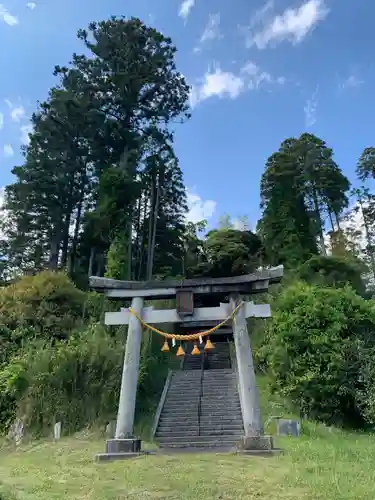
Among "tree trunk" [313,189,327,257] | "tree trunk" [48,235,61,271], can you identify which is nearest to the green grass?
"tree trunk" [48,235,61,271]

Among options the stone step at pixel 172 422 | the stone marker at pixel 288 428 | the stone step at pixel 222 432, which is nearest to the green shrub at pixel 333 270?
the stone step at pixel 172 422

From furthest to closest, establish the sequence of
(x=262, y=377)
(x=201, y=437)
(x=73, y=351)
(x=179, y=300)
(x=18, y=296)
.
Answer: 1. (x=18, y=296)
2. (x=262, y=377)
3. (x=73, y=351)
4. (x=201, y=437)
5. (x=179, y=300)

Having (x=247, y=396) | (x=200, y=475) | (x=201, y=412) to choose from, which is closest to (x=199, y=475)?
(x=200, y=475)

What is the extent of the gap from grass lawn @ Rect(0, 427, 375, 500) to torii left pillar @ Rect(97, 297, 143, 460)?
20.8 inches

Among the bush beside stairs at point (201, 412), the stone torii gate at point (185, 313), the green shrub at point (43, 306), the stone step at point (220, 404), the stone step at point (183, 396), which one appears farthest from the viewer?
the green shrub at point (43, 306)

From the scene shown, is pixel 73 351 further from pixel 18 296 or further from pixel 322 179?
pixel 322 179

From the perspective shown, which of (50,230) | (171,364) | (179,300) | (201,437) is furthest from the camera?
(50,230)

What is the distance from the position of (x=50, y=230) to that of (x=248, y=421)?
18.0 m

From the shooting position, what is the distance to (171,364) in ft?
55.6

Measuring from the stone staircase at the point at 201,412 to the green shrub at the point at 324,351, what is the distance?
167cm

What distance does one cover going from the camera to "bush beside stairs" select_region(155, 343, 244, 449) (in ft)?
34.0

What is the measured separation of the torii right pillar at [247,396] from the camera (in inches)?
312

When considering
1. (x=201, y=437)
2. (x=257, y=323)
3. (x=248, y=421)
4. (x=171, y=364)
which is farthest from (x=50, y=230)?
(x=248, y=421)

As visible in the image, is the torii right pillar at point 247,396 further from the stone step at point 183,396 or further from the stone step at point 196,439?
the stone step at point 183,396
